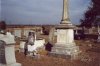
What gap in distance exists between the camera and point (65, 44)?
45.0ft

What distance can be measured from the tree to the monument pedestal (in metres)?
17.5

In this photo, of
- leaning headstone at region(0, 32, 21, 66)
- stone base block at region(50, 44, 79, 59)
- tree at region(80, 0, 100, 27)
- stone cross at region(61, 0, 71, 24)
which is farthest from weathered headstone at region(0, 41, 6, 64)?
tree at region(80, 0, 100, 27)

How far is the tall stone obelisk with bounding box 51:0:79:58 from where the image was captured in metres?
13.6

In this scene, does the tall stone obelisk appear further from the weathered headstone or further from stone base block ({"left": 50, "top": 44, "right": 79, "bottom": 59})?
the weathered headstone

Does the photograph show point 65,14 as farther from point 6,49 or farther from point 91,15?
point 91,15

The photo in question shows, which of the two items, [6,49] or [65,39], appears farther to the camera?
[65,39]

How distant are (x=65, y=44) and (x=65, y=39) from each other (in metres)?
0.33

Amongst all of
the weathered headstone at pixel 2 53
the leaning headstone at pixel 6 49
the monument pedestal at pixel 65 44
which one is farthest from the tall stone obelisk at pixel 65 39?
the weathered headstone at pixel 2 53

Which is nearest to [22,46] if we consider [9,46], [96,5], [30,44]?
[30,44]

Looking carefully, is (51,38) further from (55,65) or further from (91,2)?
(91,2)

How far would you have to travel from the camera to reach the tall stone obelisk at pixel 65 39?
1355 centimetres

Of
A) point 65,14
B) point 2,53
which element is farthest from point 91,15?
point 2,53

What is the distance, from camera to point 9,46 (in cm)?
802

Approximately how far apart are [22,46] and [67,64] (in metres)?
4.15
